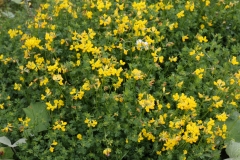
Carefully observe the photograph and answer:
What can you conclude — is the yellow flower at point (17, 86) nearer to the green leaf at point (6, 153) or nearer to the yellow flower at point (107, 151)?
the green leaf at point (6, 153)

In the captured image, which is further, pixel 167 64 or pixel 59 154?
pixel 167 64

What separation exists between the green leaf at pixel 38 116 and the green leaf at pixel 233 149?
4.38 feet

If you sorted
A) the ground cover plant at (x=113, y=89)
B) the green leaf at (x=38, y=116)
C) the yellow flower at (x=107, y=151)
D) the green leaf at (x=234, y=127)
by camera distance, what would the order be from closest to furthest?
the yellow flower at (x=107, y=151)
the ground cover plant at (x=113, y=89)
the green leaf at (x=38, y=116)
the green leaf at (x=234, y=127)

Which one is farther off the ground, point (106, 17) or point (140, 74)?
point (106, 17)

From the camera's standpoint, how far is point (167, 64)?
3.01m

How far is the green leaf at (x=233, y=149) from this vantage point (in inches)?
107

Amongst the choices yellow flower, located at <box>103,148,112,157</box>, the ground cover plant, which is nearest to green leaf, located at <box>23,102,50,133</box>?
the ground cover plant

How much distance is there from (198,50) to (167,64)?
351 mm

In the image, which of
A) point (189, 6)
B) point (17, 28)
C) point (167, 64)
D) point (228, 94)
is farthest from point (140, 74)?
point (17, 28)

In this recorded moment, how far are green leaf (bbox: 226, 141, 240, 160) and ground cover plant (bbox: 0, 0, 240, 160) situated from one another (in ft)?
0.03

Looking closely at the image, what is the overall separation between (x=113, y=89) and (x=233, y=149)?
1.00 metres

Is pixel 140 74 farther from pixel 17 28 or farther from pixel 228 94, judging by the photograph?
pixel 17 28

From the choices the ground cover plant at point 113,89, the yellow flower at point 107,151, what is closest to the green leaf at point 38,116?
the ground cover plant at point 113,89

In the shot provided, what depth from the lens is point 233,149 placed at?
273 cm
